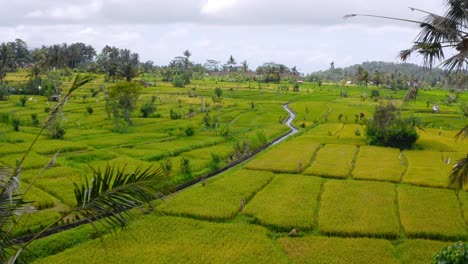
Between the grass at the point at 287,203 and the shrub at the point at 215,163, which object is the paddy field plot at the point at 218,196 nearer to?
the grass at the point at 287,203

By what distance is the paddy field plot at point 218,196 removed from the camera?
1933cm

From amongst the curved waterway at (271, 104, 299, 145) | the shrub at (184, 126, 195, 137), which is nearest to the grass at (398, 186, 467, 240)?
the curved waterway at (271, 104, 299, 145)

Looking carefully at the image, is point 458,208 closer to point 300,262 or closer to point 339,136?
point 300,262

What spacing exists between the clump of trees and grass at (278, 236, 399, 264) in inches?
845

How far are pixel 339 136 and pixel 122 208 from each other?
3798cm

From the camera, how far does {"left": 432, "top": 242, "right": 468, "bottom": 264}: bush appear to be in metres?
9.91

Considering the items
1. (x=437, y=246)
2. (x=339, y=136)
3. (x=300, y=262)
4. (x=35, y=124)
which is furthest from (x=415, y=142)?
(x=35, y=124)

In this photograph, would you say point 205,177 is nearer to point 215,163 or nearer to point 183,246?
point 215,163

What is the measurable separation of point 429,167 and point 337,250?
15916mm

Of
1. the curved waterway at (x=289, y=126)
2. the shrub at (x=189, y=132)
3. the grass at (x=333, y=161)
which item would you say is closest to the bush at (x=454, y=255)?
the grass at (x=333, y=161)

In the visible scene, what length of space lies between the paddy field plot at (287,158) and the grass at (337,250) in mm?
11380

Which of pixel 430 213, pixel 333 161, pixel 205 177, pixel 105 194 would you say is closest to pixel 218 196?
pixel 205 177

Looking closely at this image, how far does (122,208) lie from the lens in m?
6.44

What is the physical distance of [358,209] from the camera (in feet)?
65.2
